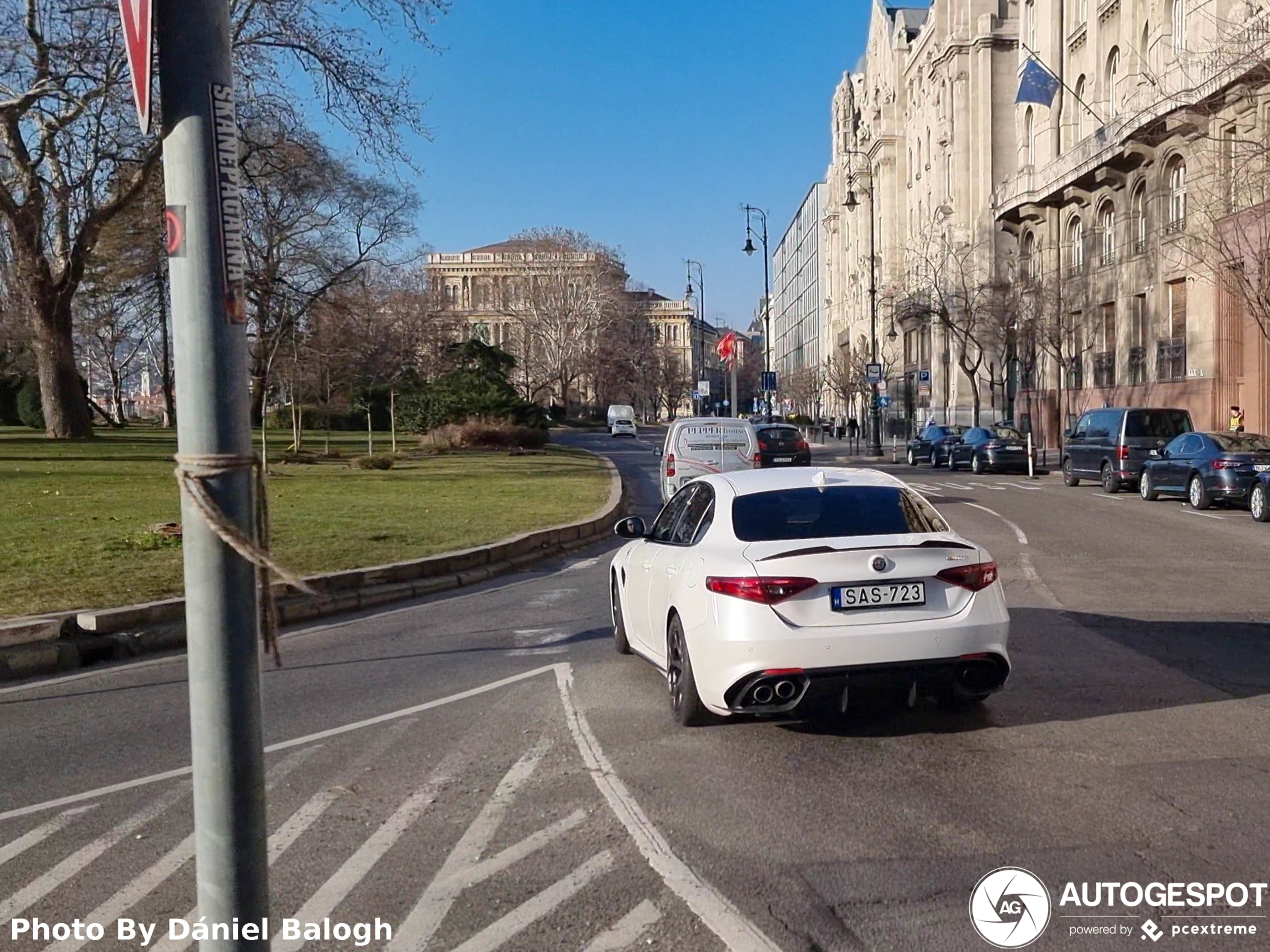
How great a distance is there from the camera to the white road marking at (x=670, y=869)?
13.0ft

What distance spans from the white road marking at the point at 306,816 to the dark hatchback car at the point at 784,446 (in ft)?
86.1

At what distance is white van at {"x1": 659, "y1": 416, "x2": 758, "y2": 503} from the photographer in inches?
894

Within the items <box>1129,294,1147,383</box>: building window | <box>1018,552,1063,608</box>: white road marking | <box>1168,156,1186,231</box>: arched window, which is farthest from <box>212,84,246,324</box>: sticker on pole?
<box>1129,294,1147,383</box>: building window

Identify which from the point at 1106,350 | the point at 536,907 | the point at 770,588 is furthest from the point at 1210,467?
the point at 1106,350

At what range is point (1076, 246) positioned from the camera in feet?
162

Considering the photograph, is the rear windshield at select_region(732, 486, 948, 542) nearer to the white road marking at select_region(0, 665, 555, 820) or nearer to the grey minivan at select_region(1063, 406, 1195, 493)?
the white road marking at select_region(0, 665, 555, 820)

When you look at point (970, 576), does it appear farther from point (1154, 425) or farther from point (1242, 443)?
point (1154, 425)

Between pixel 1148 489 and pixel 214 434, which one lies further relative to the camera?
pixel 1148 489

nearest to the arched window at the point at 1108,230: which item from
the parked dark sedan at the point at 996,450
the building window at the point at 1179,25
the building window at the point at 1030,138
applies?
the building window at the point at 1179,25

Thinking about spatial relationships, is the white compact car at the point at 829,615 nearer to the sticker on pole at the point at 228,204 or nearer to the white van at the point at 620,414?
the sticker on pole at the point at 228,204

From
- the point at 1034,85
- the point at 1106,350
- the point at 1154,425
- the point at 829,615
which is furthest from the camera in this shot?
the point at 1106,350

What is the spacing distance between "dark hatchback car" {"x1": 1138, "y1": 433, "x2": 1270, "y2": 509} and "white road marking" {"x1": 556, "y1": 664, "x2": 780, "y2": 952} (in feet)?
56.8

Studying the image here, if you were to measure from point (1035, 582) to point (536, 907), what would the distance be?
9.53 metres

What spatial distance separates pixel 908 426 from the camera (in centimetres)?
6762
